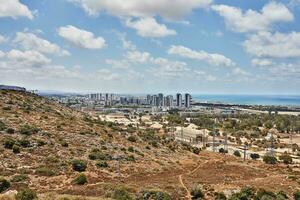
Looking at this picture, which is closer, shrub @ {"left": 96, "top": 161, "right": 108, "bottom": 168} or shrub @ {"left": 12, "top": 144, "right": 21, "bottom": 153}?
shrub @ {"left": 12, "top": 144, "right": 21, "bottom": 153}

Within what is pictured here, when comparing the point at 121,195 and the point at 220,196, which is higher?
the point at 121,195

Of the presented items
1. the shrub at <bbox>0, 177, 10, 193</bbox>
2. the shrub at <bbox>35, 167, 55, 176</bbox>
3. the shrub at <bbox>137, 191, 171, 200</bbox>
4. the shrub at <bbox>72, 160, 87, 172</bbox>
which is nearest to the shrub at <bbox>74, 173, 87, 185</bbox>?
the shrub at <bbox>35, 167, 55, 176</bbox>

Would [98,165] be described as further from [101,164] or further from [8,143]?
[8,143]

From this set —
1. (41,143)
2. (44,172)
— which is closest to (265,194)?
(44,172)

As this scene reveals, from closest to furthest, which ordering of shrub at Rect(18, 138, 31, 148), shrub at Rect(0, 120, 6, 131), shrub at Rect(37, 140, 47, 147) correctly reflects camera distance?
1. shrub at Rect(18, 138, 31, 148)
2. shrub at Rect(37, 140, 47, 147)
3. shrub at Rect(0, 120, 6, 131)

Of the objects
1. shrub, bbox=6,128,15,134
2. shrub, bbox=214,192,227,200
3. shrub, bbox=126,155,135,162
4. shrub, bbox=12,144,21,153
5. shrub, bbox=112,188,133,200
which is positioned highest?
shrub, bbox=6,128,15,134

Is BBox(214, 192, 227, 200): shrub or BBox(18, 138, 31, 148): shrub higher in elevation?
BBox(18, 138, 31, 148): shrub

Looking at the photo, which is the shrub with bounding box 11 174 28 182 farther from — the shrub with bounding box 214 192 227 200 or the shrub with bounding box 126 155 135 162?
the shrub with bounding box 126 155 135 162

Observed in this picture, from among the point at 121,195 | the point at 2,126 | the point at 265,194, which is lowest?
the point at 265,194
